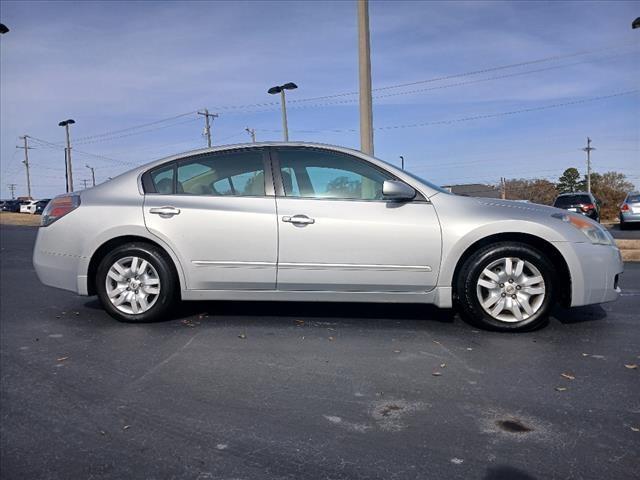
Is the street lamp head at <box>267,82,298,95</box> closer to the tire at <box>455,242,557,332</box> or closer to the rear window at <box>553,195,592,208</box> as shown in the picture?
the rear window at <box>553,195,592,208</box>

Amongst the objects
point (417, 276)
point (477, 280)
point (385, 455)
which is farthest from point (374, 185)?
point (385, 455)

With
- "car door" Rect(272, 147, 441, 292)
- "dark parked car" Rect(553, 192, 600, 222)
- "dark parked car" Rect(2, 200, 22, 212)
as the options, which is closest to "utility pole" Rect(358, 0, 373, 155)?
"car door" Rect(272, 147, 441, 292)

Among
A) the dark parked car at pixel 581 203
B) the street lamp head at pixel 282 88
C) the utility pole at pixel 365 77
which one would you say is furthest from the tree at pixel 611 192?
the utility pole at pixel 365 77

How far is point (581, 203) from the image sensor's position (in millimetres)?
20375

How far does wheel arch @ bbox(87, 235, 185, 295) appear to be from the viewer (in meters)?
4.63

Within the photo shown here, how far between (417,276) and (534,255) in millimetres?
934

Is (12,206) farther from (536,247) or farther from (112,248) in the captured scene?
(536,247)

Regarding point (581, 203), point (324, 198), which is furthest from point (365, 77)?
point (581, 203)

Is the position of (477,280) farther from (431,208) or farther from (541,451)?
(541,451)

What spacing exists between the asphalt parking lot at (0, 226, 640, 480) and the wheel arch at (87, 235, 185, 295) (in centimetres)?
36

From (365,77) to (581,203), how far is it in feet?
42.1

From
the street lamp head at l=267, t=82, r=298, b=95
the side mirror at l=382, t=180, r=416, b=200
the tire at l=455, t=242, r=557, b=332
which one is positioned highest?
the street lamp head at l=267, t=82, r=298, b=95

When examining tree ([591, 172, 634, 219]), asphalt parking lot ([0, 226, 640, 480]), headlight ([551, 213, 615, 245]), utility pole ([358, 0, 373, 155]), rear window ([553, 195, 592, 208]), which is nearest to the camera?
asphalt parking lot ([0, 226, 640, 480])

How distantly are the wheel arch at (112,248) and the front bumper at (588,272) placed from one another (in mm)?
3134
